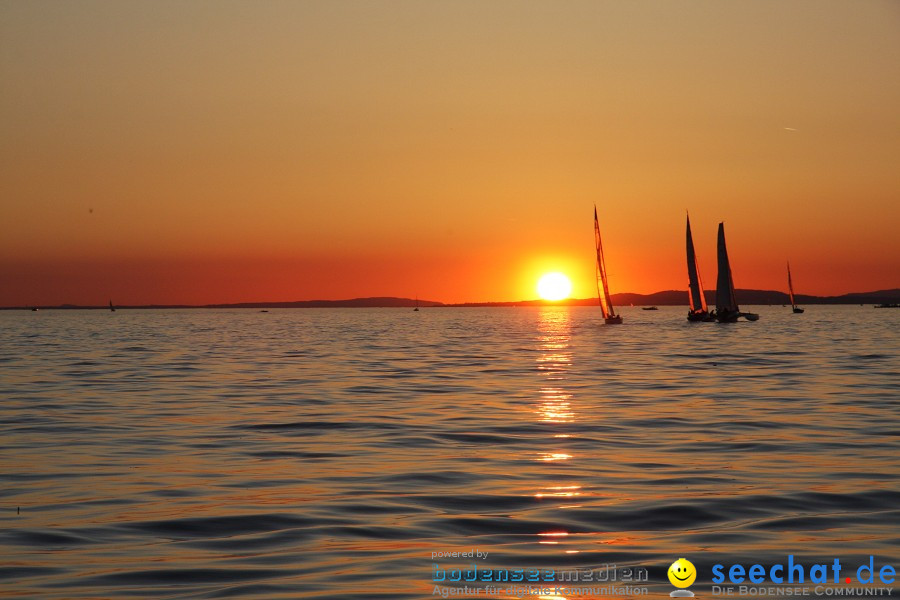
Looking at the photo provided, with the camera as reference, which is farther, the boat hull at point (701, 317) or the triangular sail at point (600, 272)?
the boat hull at point (701, 317)

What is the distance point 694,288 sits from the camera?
127750 millimetres

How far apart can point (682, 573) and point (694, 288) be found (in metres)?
121

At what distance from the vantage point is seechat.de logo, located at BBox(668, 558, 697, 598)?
31.4 feet

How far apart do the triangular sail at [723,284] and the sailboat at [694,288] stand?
13.8ft

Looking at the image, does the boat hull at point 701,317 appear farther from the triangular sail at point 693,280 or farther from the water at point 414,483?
the water at point 414,483

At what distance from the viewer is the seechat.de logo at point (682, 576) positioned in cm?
958

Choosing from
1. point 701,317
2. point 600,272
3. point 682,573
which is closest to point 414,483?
point 682,573

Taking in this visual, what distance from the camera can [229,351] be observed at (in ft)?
210

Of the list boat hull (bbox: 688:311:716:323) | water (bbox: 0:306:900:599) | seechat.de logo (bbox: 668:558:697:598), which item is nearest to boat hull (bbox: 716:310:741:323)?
boat hull (bbox: 688:311:716:323)

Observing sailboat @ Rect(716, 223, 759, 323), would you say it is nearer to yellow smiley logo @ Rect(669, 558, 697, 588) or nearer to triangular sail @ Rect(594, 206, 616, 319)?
triangular sail @ Rect(594, 206, 616, 319)

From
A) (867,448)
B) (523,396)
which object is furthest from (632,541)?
(523,396)

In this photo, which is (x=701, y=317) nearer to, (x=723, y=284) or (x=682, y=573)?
(x=723, y=284)

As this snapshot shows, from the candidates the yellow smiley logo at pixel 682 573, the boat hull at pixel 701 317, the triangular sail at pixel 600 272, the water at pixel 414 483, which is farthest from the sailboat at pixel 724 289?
the yellow smiley logo at pixel 682 573

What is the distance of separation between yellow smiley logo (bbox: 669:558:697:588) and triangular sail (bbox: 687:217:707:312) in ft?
372
